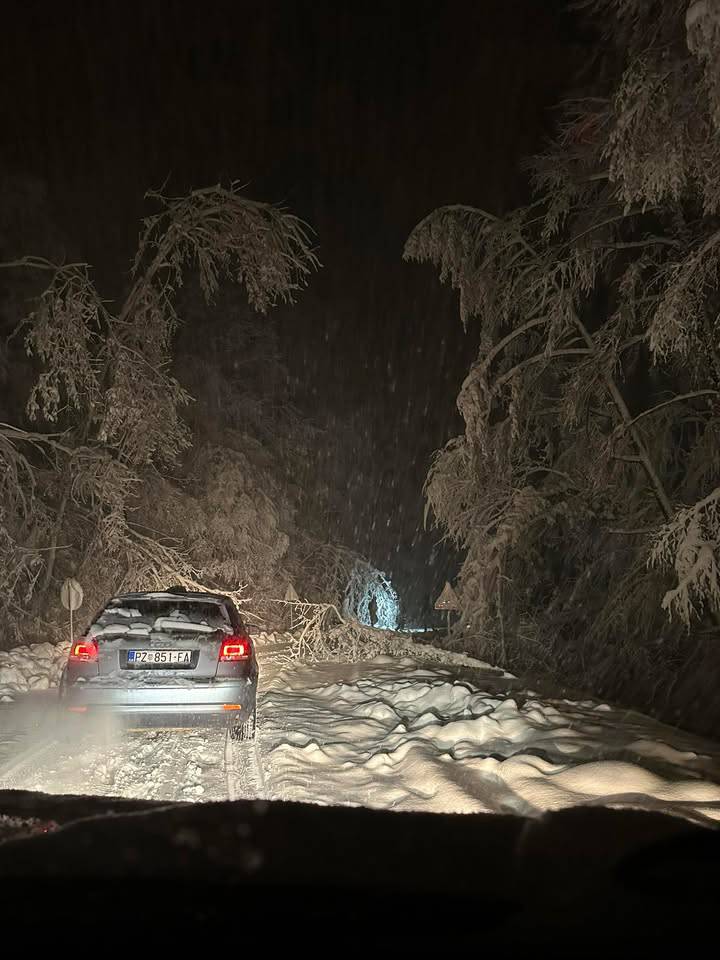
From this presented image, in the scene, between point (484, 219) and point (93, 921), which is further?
point (484, 219)

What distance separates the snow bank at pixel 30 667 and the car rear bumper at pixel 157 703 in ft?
14.1

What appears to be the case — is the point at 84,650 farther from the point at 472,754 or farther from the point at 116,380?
the point at 116,380

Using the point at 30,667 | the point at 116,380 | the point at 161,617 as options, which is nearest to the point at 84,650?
the point at 161,617

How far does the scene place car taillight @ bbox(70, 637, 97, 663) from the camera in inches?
285

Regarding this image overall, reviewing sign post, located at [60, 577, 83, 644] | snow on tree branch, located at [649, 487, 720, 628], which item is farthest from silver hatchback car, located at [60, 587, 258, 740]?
sign post, located at [60, 577, 83, 644]

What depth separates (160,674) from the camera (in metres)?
7.22

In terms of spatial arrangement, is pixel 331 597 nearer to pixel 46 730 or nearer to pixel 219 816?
pixel 46 730

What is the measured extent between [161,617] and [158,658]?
0.48 m

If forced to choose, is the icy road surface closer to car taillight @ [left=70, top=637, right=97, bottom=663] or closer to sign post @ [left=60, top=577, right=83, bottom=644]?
car taillight @ [left=70, top=637, right=97, bottom=663]

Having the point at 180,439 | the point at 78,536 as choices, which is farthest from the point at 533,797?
the point at 78,536

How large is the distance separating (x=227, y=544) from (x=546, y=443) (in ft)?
27.2

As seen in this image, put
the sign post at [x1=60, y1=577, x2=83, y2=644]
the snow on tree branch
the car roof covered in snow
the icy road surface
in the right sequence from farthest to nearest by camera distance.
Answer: the sign post at [x1=60, y1=577, x2=83, y2=644] < the snow on tree branch < the car roof covered in snow < the icy road surface

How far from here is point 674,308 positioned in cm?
802

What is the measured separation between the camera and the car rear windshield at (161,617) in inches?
295
